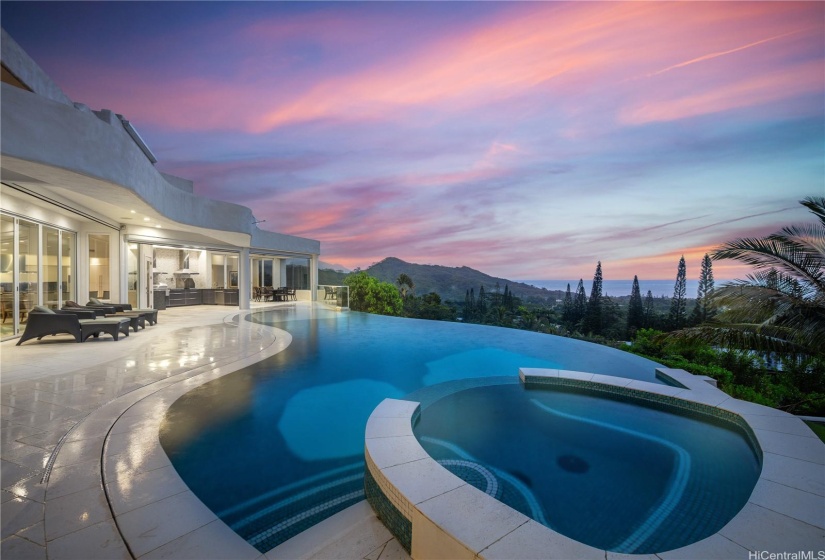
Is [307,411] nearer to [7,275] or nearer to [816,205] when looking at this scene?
[816,205]

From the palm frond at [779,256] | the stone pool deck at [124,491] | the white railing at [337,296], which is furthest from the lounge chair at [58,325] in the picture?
the palm frond at [779,256]

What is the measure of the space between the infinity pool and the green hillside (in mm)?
25262

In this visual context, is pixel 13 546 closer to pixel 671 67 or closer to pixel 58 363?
pixel 58 363

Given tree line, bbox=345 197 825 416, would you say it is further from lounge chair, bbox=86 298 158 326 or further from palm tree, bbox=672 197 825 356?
lounge chair, bbox=86 298 158 326

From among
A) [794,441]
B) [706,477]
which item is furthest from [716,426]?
[706,477]

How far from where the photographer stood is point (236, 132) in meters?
15.1

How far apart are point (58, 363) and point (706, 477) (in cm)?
954

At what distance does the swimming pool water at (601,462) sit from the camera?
2865mm

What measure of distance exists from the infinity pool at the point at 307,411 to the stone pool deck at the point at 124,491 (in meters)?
0.24

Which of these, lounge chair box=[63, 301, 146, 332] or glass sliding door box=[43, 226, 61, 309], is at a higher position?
glass sliding door box=[43, 226, 61, 309]

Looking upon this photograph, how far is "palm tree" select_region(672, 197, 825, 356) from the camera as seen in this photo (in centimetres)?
474

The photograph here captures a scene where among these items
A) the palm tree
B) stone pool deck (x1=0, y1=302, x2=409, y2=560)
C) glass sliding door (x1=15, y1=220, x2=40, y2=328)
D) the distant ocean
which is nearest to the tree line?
the palm tree

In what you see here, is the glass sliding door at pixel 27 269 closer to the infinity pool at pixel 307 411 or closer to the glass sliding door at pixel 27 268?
the glass sliding door at pixel 27 268

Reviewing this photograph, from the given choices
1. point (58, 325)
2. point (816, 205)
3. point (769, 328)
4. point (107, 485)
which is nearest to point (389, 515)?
point (107, 485)
